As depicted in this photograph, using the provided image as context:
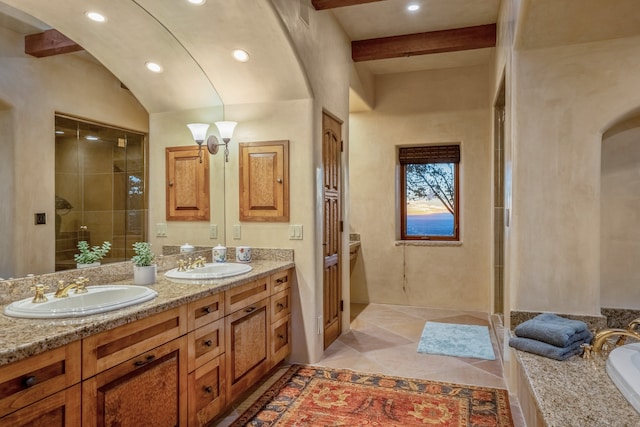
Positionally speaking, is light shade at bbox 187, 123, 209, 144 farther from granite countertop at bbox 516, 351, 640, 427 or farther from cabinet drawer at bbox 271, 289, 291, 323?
granite countertop at bbox 516, 351, 640, 427

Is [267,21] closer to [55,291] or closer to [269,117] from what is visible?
[269,117]

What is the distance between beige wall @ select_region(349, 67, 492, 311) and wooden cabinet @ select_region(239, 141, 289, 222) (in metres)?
2.38

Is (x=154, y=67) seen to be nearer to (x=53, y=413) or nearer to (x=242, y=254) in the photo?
(x=242, y=254)

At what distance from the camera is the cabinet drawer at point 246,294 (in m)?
2.49

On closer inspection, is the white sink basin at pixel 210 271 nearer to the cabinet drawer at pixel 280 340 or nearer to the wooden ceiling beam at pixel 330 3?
the cabinet drawer at pixel 280 340

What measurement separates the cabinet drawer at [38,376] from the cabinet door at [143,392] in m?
0.10

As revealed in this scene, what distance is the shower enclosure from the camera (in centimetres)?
217

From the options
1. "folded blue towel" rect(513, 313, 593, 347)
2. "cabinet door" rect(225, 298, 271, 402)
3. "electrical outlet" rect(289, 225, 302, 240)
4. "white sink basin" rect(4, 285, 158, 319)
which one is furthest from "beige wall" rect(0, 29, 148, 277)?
"folded blue towel" rect(513, 313, 593, 347)

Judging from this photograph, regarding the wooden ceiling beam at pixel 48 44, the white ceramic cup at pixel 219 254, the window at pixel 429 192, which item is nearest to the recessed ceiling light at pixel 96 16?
the wooden ceiling beam at pixel 48 44

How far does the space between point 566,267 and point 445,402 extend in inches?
43.9

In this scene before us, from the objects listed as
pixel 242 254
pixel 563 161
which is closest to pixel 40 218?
pixel 242 254

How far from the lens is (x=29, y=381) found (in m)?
1.32

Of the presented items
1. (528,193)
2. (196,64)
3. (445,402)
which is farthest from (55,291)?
(528,193)

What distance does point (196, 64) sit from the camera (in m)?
3.12
